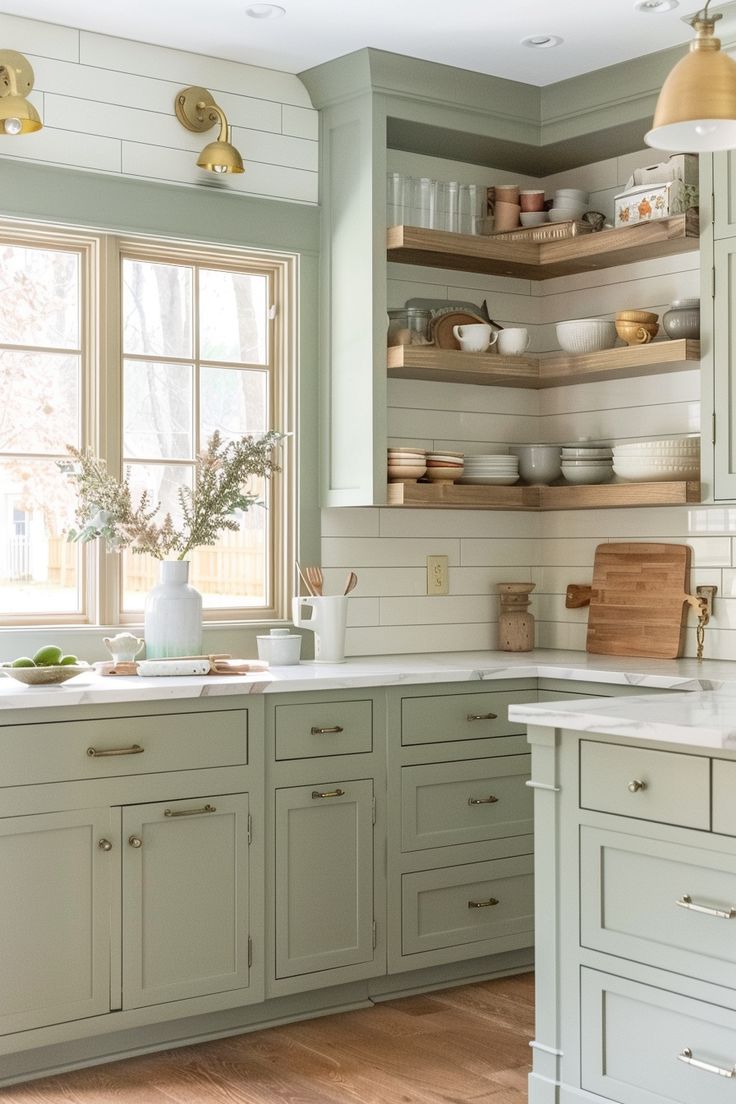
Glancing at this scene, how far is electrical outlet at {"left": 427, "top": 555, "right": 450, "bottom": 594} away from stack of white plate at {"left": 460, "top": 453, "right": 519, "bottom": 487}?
30cm

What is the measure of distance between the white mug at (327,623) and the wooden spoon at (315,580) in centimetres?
4

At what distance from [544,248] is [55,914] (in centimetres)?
252

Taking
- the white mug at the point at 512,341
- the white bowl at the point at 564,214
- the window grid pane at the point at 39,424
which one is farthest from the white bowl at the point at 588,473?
the window grid pane at the point at 39,424

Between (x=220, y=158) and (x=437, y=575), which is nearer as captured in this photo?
(x=220, y=158)

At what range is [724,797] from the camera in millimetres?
2541

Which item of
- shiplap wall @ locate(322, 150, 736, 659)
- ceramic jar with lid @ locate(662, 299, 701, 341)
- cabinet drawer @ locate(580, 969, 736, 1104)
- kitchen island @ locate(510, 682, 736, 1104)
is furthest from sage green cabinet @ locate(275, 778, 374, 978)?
ceramic jar with lid @ locate(662, 299, 701, 341)

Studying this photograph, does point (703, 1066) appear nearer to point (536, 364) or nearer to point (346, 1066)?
point (346, 1066)

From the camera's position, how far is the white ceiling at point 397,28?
12.1 ft

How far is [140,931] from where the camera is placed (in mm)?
3334

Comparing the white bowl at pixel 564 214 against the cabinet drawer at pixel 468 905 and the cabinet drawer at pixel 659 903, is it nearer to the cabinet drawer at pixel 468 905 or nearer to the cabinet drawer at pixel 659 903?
the cabinet drawer at pixel 468 905

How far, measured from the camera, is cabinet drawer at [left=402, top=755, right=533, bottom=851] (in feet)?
12.6

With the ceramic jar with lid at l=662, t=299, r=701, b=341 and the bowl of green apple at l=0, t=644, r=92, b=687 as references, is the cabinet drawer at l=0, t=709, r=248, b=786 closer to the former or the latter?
the bowl of green apple at l=0, t=644, r=92, b=687

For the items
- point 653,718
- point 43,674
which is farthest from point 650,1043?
point 43,674

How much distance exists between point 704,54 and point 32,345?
214cm
